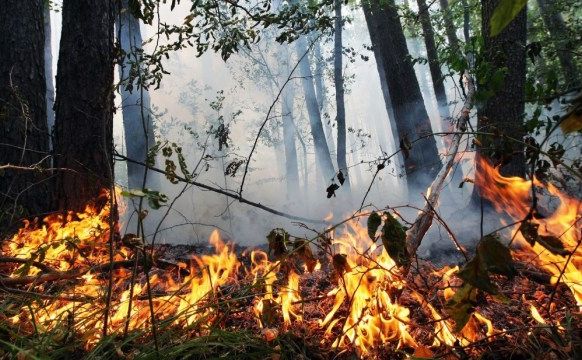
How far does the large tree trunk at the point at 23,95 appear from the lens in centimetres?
405

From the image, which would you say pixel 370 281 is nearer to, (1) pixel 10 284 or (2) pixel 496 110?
(1) pixel 10 284

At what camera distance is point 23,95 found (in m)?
4.16

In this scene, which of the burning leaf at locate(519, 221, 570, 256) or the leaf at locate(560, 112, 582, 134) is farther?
the burning leaf at locate(519, 221, 570, 256)

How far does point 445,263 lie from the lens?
362cm

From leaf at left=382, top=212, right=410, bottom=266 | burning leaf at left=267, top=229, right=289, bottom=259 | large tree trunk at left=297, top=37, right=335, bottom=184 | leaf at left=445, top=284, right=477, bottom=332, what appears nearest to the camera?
leaf at left=445, top=284, right=477, bottom=332

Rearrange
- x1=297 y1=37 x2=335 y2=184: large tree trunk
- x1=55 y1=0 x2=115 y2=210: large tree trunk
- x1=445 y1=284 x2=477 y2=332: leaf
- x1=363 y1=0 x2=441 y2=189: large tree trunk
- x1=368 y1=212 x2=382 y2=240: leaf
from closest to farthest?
x1=445 y1=284 x2=477 y2=332: leaf
x1=368 y1=212 x2=382 y2=240: leaf
x1=55 y1=0 x2=115 y2=210: large tree trunk
x1=363 y1=0 x2=441 y2=189: large tree trunk
x1=297 y1=37 x2=335 y2=184: large tree trunk

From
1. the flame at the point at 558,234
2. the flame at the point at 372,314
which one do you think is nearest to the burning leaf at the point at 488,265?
the flame at the point at 558,234

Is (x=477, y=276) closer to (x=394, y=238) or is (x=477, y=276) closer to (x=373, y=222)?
(x=394, y=238)

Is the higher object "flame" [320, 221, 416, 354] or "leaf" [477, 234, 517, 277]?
"leaf" [477, 234, 517, 277]

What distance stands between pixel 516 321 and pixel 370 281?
31.8 inches

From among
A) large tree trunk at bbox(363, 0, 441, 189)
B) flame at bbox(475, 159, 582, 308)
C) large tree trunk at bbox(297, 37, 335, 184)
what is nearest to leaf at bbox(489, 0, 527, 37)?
flame at bbox(475, 159, 582, 308)

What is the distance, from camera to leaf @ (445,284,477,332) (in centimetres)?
135

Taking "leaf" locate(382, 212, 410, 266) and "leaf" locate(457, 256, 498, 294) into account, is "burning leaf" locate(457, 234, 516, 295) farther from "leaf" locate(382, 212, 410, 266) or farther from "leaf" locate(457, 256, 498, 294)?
"leaf" locate(382, 212, 410, 266)

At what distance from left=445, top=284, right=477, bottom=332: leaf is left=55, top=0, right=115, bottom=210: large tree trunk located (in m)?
3.70
